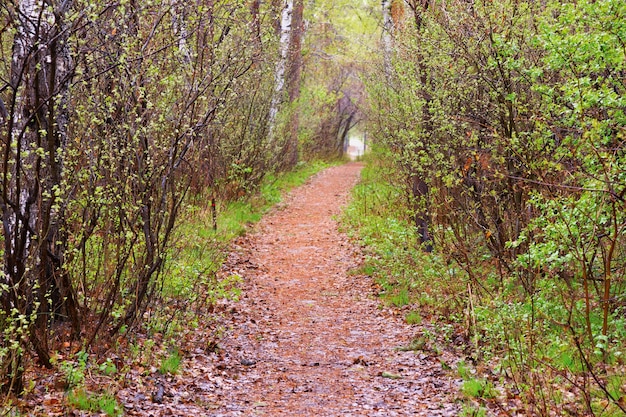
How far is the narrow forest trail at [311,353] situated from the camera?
17.9ft

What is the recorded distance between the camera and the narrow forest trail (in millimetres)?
5445

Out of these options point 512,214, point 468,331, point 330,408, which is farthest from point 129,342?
point 512,214

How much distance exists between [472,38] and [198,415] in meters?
4.74

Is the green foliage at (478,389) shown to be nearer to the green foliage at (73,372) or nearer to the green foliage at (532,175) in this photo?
the green foliage at (532,175)

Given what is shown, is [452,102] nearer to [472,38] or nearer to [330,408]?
[472,38]

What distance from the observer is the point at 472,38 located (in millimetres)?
6809

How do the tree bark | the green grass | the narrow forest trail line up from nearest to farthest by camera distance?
the tree bark < the narrow forest trail < the green grass

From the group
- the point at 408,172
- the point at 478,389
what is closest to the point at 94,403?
the point at 478,389

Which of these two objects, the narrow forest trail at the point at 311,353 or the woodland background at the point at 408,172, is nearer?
the woodland background at the point at 408,172

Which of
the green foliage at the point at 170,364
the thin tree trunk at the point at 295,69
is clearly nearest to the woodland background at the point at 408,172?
the green foliage at the point at 170,364

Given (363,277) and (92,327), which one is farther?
(363,277)

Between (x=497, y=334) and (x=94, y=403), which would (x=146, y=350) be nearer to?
(x=94, y=403)

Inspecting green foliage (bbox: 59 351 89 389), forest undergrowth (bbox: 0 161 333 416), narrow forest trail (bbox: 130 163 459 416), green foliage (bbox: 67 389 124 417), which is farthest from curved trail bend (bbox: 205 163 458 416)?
green foliage (bbox: 59 351 89 389)

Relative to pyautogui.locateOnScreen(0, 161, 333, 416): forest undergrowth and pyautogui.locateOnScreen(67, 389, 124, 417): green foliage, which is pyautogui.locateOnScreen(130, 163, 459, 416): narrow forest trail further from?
pyautogui.locateOnScreen(67, 389, 124, 417): green foliage
